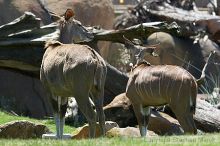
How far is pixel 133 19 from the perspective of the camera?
2295 cm

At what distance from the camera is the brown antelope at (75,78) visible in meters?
10.8

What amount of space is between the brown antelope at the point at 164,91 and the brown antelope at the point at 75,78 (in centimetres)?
160

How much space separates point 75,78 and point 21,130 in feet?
7.02

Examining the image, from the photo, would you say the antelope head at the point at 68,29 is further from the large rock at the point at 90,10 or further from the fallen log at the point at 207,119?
the large rock at the point at 90,10

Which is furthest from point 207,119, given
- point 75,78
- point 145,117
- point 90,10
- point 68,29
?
point 90,10

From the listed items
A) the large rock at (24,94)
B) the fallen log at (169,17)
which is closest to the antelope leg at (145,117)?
the large rock at (24,94)

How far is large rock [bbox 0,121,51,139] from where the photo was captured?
12164mm

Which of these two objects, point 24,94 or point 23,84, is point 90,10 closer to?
point 23,84

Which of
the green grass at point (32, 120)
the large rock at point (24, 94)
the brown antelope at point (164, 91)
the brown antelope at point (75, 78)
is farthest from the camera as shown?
the large rock at point (24, 94)

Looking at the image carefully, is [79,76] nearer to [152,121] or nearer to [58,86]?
[58,86]

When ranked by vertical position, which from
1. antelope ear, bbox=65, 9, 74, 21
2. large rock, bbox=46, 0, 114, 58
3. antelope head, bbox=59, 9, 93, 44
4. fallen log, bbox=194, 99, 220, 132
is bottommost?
fallen log, bbox=194, 99, 220, 132

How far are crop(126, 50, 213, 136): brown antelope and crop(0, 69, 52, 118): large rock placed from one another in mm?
4274

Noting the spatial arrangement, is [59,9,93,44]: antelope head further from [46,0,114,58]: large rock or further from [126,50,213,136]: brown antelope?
[46,0,114,58]: large rock

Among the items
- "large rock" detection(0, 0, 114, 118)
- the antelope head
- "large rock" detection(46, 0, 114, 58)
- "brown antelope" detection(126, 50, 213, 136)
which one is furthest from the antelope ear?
"large rock" detection(46, 0, 114, 58)
